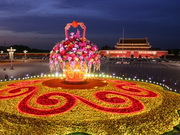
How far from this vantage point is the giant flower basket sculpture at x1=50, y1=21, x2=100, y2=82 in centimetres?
1011

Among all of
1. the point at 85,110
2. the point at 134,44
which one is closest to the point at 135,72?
the point at 85,110

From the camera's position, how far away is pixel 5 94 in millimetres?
9445

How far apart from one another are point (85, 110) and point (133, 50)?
7174 centimetres

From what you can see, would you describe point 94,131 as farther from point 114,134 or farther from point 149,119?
point 149,119

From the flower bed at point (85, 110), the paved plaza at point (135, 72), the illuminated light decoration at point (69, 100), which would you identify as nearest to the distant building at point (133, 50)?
the paved plaza at point (135, 72)

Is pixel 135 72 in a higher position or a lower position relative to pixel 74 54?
lower

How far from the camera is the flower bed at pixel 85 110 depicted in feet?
19.1

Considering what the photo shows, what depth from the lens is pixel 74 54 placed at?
10.0 m

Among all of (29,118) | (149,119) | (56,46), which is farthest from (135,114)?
(56,46)

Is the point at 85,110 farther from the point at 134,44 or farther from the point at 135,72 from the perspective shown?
the point at 134,44

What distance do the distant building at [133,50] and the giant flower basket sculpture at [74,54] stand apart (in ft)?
208

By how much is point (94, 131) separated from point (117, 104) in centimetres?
270

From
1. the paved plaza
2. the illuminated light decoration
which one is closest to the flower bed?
the illuminated light decoration

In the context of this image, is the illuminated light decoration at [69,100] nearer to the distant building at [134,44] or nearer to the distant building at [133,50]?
the distant building at [133,50]
